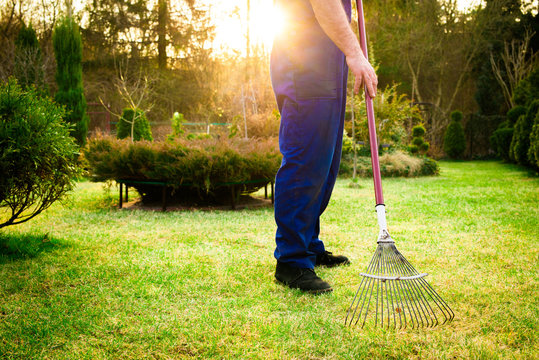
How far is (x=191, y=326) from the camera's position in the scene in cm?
184

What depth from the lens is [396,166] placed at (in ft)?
34.0

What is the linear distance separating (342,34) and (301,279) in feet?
4.20

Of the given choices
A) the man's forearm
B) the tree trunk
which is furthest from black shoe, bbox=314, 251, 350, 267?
the tree trunk

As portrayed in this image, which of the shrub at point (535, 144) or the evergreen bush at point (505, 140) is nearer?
the shrub at point (535, 144)

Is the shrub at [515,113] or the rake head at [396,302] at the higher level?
the shrub at [515,113]

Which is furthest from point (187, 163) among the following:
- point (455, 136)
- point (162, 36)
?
point (162, 36)

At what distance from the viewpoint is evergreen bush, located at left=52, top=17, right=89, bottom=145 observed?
11.4m

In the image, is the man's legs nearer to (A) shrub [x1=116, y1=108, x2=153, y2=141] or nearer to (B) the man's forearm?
(B) the man's forearm

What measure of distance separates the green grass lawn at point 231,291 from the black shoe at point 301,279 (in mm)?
57

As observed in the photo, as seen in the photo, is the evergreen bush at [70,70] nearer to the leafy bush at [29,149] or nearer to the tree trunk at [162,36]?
the leafy bush at [29,149]

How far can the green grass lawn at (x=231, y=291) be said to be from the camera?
1.66 metres

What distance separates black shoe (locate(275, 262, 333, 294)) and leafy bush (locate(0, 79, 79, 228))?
1905 millimetres

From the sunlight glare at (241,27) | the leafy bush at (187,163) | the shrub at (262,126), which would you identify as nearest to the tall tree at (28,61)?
the shrub at (262,126)

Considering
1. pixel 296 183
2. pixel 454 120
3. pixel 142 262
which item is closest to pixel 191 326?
pixel 296 183
